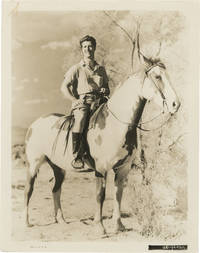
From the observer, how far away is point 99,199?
1.58 metres

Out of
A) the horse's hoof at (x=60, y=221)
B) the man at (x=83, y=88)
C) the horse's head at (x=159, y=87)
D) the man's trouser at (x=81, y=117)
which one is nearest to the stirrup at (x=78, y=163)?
the man at (x=83, y=88)

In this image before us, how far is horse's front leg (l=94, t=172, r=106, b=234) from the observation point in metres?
1.58

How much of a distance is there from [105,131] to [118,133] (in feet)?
0.18

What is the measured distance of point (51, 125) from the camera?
5.28 feet

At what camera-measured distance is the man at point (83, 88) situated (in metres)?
1.59

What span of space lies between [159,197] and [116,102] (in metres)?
0.43

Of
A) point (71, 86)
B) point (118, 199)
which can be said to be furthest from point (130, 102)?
point (118, 199)

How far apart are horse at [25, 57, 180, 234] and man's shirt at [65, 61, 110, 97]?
8 centimetres

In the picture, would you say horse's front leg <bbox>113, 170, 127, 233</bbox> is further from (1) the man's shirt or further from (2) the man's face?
(2) the man's face

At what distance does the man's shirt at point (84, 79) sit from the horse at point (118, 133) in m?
0.08

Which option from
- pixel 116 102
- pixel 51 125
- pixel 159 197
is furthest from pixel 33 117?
pixel 159 197

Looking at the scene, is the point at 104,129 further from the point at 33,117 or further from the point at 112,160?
the point at 33,117

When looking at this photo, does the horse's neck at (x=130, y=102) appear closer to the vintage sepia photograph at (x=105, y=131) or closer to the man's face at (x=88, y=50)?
the vintage sepia photograph at (x=105, y=131)

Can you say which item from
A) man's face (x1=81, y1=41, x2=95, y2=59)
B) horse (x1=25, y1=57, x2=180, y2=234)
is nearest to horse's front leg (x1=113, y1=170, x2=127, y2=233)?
horse (x1=25, y1=57, x2=180, y2=234)
